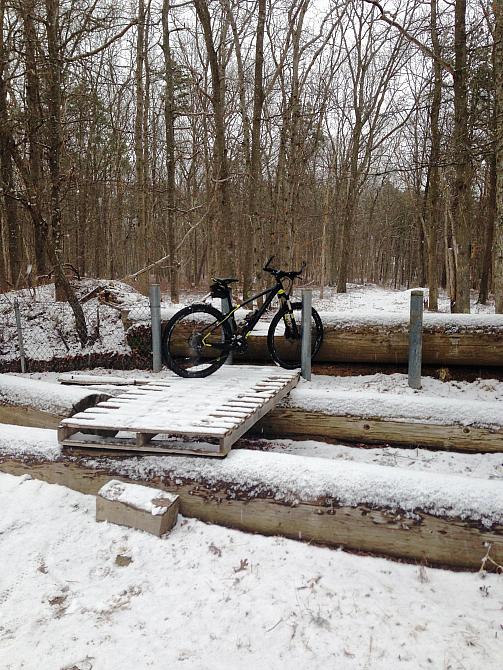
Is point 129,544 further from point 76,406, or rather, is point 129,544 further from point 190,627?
point 76,406

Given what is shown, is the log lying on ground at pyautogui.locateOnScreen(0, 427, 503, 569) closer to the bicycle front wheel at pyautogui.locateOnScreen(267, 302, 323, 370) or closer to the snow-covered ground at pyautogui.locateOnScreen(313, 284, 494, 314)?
the bicycle front wheel at pyautogui.locateOnScreen(267, 302, 323, 370)

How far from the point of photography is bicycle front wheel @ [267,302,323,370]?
622 centimetres

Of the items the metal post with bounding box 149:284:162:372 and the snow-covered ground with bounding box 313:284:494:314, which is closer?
the metal post with bounding box 149:284:162:372

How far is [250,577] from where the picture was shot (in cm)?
281

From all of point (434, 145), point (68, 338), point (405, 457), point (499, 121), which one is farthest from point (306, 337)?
point (434, 145)

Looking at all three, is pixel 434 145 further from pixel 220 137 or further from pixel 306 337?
pixel 306 337

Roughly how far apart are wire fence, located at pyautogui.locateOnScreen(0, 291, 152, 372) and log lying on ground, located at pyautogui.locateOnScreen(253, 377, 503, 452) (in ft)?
12.1

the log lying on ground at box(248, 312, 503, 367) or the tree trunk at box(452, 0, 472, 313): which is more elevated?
the tree trunk at box(452, 0, 472, 313)

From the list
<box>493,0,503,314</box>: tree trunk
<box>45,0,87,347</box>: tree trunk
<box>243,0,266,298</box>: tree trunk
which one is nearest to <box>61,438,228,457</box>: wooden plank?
<box>45,0,87,347</box>: tree trunk

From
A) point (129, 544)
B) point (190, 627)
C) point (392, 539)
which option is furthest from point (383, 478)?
point (129, 544)

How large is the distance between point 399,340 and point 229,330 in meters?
2.53

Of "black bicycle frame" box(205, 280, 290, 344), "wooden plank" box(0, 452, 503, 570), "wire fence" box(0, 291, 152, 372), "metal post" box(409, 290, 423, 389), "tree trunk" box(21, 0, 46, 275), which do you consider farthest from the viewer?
"tree trunk" box(21, 0, 46, 275)

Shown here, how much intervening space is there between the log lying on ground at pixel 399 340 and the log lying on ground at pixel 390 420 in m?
1.73

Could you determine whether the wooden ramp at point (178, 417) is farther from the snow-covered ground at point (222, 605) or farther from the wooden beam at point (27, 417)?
the wooden beam at point (27, 417)
